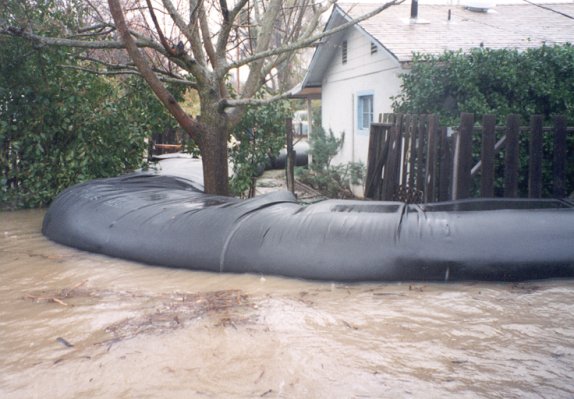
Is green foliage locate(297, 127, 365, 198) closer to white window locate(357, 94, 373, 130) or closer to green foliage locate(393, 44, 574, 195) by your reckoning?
white window locate(357, 94, 373, 130)

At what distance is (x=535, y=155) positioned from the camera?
605 cm

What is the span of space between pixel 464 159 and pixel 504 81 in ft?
9.44

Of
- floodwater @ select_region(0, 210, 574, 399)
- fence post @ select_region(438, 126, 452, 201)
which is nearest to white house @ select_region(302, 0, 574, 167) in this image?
fence post @ select_region(438, 126, 452, 201)

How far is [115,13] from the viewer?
5.39 m

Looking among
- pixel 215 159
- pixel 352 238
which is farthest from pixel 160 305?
pixel 215 159

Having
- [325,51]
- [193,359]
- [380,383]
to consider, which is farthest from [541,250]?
[325,51]

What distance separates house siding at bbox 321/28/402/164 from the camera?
34.7 feet

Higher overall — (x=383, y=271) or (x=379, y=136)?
(x=379, y=136)

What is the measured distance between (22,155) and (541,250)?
785cm

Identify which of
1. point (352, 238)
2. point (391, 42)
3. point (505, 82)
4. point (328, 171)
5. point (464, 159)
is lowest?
point (352, 238)

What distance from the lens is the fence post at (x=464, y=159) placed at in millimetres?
6031

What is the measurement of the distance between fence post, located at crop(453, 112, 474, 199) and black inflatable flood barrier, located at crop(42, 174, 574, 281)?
2.82ft

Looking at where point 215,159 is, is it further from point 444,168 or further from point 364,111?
point 364,111

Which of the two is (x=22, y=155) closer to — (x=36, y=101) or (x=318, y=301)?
(x=36, y=101)
